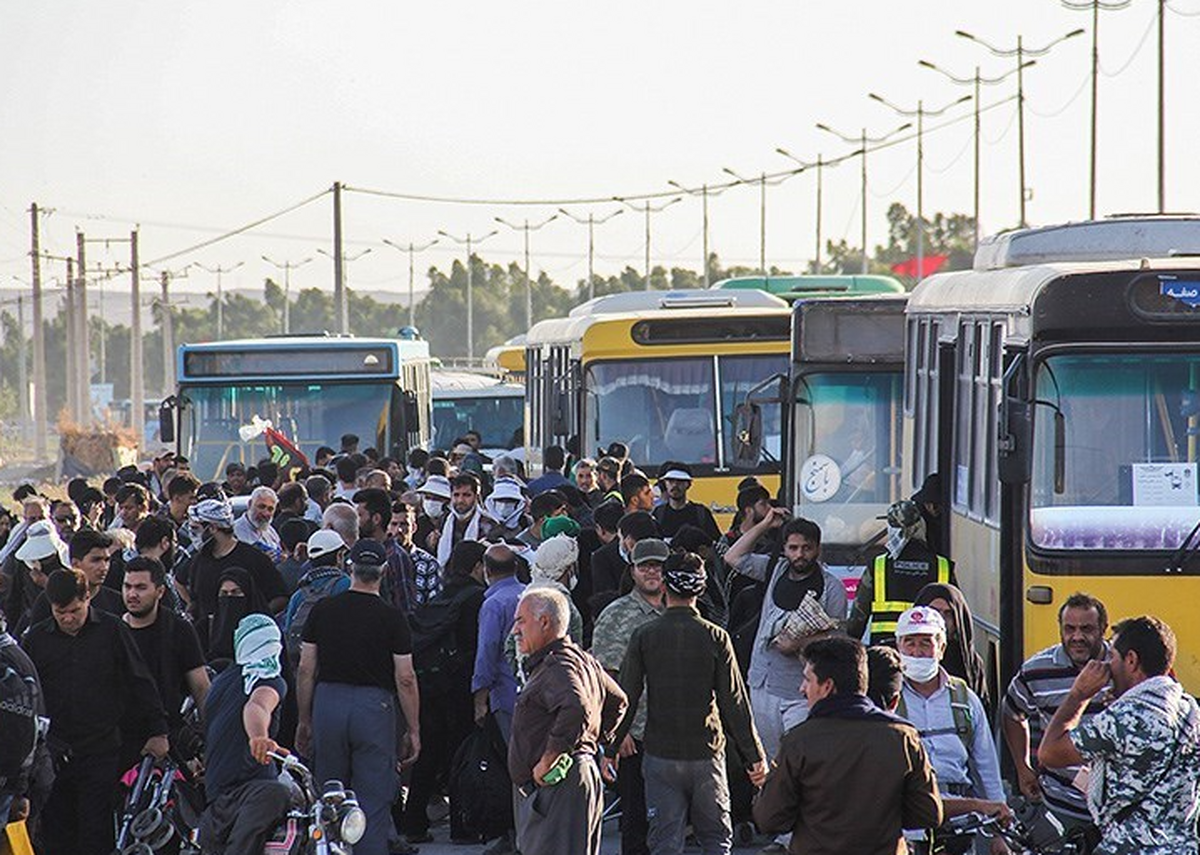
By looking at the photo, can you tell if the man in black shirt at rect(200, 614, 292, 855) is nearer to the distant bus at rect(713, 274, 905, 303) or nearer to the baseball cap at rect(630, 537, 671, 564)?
the baseball cap at rect(630, 537, 671, 564)

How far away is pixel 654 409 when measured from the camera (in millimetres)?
23234

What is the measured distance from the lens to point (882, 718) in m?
8.05

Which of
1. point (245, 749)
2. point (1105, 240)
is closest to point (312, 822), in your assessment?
point (245, 749)

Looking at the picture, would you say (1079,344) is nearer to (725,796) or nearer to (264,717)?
(725,796)

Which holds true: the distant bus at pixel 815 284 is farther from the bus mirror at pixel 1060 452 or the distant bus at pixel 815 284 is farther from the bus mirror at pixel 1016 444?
the bus mirror at pixel 1016 444

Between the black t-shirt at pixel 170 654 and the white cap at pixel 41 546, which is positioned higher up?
the white cap at pixel 41 546

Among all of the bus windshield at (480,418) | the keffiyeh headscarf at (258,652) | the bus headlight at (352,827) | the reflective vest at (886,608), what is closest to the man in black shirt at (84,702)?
the keffiyeh headscarf at (258,652)

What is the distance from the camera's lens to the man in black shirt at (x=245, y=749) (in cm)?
1005

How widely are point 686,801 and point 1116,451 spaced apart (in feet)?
9.38

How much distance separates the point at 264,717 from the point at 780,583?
3.28m

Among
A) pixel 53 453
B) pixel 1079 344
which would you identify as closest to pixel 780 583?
pixel 1079 344

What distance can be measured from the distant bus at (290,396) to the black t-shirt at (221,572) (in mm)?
12799

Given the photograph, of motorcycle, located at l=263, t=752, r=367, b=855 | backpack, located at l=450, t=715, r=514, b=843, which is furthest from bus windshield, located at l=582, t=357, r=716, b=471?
motorcycle, located at l=263, t=752, r=367, b=855

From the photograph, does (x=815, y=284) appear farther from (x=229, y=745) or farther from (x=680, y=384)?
(x=229, y=745)
